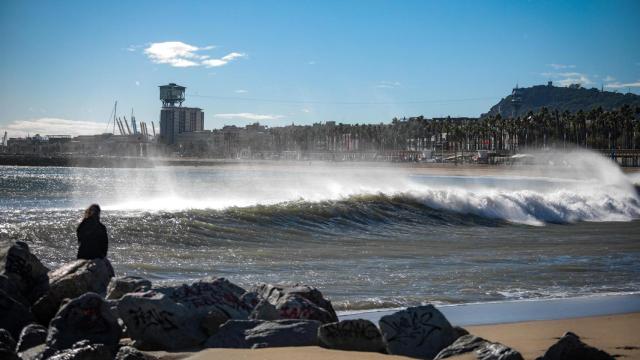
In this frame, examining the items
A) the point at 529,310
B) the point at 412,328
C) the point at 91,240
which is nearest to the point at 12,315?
the point at 91,240

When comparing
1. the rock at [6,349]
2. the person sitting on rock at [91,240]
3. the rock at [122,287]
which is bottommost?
the rock at [6,349]

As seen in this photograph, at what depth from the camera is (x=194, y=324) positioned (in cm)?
863

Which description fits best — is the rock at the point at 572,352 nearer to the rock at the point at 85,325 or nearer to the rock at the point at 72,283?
the rock at the point at 85,325

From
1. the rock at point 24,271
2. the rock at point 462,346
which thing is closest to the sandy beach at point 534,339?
the rock at point 462,346

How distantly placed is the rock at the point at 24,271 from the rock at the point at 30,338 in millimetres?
1768

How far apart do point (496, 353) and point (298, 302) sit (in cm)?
273

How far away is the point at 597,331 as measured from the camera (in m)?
10.2

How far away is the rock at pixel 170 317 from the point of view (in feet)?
27.5

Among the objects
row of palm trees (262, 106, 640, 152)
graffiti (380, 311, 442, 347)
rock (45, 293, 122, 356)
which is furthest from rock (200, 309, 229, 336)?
row of palm trees (262, 106, 640, 152)

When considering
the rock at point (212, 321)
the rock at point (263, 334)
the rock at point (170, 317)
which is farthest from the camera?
the rock at point (212, 321)

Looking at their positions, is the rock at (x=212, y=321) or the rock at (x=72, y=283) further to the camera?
the rock at (x=72, y=283)

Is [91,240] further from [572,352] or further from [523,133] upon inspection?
[523,133]

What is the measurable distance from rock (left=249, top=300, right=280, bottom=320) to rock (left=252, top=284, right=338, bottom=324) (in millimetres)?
91

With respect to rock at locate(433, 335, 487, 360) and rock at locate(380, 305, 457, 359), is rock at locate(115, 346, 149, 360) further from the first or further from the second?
rock at locate(433, 335, 487, 360)
